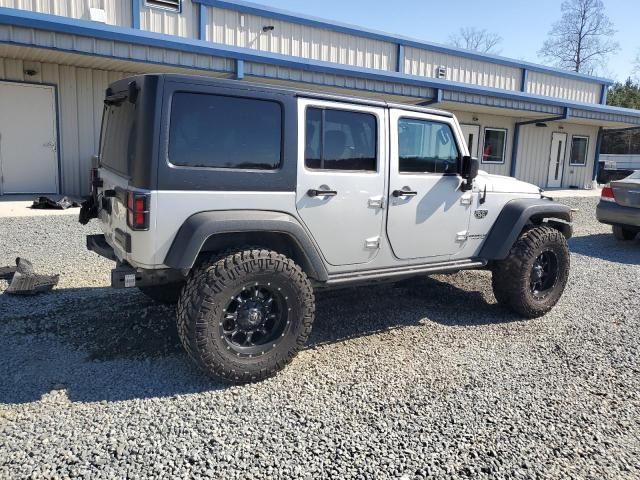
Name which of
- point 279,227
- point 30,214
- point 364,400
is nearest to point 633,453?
point 364,400

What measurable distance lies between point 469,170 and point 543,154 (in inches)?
690

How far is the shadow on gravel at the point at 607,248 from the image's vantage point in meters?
8.41

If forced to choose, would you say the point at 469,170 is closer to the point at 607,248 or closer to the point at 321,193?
the point at 321,193

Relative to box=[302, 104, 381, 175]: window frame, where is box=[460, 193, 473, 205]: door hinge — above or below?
below

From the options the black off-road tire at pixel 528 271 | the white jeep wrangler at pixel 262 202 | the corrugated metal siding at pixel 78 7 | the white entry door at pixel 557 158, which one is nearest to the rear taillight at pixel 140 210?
the white jeep wrangler at pixel 262 202

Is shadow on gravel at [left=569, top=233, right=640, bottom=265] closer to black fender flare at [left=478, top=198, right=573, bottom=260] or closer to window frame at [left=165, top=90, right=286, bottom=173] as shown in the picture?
black fender flare at [left=478, top=198, right=573, bottom=260]

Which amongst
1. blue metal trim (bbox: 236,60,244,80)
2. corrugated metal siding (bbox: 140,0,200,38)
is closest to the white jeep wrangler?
blue metal trim (bbox: 236,60,244,80)

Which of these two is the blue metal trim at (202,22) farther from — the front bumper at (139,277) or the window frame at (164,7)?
the front bumper at (139,277)

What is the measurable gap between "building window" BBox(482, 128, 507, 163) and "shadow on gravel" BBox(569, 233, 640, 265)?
26.6ft

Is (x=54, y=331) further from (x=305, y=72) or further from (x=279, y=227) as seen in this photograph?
(x=305, y=72)

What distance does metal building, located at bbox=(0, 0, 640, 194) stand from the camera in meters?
9.07

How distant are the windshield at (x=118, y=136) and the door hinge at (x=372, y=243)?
6.21ft

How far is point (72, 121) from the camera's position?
→ 35.1ft

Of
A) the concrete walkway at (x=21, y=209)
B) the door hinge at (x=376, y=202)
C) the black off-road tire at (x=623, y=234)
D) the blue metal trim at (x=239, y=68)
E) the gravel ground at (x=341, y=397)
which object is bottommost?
the gravel ground at (x=341, y=397)
